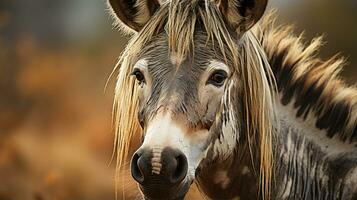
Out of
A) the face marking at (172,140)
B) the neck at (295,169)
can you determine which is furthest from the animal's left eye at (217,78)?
the neck at (295,169)

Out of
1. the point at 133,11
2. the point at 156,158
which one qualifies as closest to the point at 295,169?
the point at 156,158

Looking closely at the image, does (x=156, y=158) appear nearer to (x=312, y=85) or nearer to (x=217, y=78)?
(x=217, y=78)

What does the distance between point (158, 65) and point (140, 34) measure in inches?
10.2

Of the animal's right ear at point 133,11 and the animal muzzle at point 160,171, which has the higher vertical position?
the animal's right ear at point 133,11

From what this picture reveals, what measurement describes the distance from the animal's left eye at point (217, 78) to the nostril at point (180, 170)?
1.31 ft

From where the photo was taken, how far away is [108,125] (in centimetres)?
1110

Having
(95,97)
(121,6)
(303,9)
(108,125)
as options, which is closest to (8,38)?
(95,97)

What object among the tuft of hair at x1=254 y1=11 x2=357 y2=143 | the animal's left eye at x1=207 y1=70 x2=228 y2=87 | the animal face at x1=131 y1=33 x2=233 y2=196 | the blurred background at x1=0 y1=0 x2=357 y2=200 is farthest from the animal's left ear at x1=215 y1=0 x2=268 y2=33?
the blurred background at x1=0 y1=0 x2=357 y2=200

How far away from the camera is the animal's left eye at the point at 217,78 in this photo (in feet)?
12.4

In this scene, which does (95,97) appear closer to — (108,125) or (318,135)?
(108,125)

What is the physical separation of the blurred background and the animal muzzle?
10.1 ft

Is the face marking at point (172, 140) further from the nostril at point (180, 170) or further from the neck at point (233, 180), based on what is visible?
the neck at point (233, 180)

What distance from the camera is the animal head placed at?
3.56 m

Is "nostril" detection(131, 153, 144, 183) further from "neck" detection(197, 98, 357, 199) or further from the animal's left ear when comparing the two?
the animal's left ear
